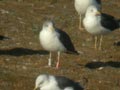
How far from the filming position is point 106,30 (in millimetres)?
26297

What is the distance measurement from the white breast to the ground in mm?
967

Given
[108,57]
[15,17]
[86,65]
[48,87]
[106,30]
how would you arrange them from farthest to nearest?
[15,17]
[106,30]
[108,57]
[86,65]
[48,87]

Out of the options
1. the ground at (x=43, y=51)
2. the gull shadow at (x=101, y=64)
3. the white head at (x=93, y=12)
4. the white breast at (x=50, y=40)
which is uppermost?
the white head at (x=93, y=12)

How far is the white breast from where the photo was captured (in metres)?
20.8

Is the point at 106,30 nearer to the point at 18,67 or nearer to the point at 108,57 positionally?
the point at 108,57

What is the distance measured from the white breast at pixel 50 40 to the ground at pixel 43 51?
38.1 inches

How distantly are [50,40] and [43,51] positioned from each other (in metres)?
3.80

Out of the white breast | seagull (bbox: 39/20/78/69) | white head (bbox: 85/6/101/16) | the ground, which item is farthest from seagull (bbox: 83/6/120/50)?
the white breast

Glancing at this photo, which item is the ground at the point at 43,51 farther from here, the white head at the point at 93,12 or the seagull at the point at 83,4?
the white head at the point at 93,12

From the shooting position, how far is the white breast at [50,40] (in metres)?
20.8

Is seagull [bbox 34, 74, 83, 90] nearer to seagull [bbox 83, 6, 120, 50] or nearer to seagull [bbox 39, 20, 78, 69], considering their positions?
seagull [bbox 39, 20, 78, 69]

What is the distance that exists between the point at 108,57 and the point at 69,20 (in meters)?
7.45

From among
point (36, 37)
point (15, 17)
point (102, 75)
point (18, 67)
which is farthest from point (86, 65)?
point (15, 17)

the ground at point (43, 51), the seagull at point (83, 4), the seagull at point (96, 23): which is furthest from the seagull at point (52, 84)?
the seagull at point (83, 4)
